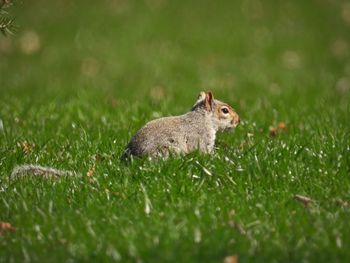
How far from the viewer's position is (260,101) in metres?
9.84

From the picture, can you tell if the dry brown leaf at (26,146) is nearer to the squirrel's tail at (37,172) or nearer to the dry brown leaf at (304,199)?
the squirrel's tail at (37,172)

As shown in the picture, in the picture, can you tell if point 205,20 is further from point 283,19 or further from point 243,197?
point 243,197

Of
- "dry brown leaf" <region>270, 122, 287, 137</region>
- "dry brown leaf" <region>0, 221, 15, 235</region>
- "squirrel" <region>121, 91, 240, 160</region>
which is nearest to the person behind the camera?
"dry brown leaf" <region>0, 221, 15, 235</region>

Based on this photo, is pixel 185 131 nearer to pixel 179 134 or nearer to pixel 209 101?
pixel 179 134

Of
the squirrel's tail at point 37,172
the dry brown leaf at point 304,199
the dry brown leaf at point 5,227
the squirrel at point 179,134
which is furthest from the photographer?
the squirrel at point 179,134

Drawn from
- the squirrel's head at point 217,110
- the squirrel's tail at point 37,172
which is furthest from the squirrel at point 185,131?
the squirrel's tail at point 37,172

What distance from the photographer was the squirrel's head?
6.86m

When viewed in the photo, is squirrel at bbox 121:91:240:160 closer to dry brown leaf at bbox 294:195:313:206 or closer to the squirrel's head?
the squirrel's head

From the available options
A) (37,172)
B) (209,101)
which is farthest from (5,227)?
(209,101)

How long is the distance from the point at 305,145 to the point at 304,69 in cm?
740

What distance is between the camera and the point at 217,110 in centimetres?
699

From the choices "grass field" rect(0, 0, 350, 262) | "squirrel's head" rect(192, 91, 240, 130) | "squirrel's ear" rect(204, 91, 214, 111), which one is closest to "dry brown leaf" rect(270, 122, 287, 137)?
"grass field" rect(0, 0, 350, 262)

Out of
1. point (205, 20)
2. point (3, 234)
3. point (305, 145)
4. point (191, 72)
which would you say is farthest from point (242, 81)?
point (3, 234)

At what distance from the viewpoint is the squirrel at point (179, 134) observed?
232 inches
